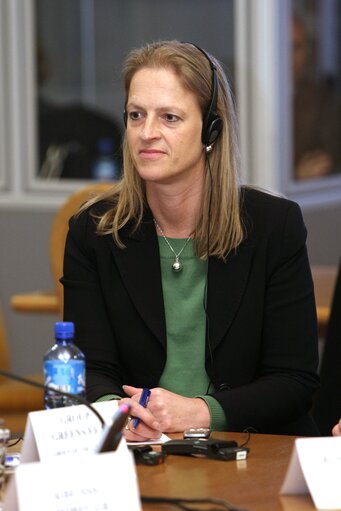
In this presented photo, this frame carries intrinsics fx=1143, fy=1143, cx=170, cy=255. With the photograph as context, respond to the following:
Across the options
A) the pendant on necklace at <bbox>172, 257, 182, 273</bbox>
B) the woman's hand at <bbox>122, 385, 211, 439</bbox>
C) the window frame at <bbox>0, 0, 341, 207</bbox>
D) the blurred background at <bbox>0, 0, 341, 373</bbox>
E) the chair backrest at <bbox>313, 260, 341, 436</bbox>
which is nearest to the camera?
the woman's hand at <bbox>122, 385, 211, 439</bbox>

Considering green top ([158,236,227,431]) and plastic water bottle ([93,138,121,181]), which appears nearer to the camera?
green top ([158,236,227,431])

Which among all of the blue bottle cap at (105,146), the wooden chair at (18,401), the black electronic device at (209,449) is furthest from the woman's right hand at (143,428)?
the blue bottle cap at (105,146)

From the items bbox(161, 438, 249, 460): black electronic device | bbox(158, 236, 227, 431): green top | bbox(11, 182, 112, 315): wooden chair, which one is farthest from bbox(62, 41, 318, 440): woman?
bbox(11, 182, 112, 315): wooden chair

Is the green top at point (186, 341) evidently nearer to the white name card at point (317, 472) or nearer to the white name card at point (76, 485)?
the white name card at point (317, 472)

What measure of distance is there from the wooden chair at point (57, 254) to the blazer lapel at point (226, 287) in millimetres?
1356

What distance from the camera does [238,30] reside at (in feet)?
15.8

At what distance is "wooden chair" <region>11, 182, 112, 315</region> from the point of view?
12.8ft

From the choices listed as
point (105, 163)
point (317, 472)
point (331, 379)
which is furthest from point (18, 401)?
point (317, 472)

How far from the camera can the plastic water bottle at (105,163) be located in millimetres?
5324

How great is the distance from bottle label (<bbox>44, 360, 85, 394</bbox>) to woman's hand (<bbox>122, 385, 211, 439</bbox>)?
0.14 metres

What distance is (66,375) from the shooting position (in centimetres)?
188

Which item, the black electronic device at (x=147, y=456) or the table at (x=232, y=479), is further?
the black electronic device at (x=147, y=456)

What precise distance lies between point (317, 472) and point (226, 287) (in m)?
0.85

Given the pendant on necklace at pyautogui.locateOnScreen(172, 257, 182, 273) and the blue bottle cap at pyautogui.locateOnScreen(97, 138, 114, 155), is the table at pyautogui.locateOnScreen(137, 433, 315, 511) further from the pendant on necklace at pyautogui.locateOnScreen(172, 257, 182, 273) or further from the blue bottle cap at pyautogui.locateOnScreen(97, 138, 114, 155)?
the blue bottle cap at pyautogui.locateOnScreen(97, 138, 114, 155)
